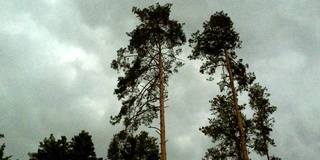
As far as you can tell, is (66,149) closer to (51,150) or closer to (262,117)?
(51,150)

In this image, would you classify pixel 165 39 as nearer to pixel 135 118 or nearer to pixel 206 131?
pixel 135 118

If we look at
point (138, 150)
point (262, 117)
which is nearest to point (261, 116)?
point (262, 117)

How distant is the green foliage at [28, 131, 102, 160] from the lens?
29.3 m

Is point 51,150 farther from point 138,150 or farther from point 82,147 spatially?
point 138,150

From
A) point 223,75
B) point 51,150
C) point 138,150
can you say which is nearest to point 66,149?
point 51,150

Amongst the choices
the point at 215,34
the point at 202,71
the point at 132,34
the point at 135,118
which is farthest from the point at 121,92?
A: the point at 215,34

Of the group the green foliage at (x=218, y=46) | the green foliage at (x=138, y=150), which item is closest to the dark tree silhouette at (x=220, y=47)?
the green foliage at (x=218, y=46)

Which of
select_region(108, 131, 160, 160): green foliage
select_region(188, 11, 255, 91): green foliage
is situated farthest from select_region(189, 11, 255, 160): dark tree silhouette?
select_region(108, 131, 160, 160): green foliage

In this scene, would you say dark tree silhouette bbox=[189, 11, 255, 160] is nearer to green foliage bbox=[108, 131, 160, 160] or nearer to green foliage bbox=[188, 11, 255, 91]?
green foliage bbox=[188, 11, 255, 91]

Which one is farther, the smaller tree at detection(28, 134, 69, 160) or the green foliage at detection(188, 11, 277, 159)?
the smaller tree at detection(28, 134, 69, 160)

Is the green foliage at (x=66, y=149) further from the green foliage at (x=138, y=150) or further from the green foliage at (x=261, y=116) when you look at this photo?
the green foliage at (x=261, y=116)

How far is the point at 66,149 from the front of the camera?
3028 centimetres

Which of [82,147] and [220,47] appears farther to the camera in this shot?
[82,147]

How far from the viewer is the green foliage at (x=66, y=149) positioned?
2933 centimetres
